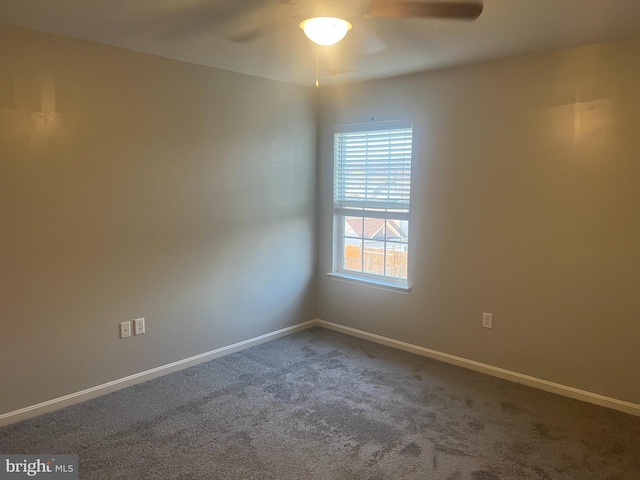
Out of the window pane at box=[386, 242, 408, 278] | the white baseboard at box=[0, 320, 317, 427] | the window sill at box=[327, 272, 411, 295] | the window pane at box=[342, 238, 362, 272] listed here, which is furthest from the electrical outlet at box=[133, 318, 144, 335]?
the window pane at box=[386, 242, 408, 278]

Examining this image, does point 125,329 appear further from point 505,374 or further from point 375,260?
point 505,374

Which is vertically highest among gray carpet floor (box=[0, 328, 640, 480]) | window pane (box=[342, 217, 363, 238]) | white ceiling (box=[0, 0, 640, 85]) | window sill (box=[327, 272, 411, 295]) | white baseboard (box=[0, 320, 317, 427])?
white ceiling (box=[0, 0, 640, 85])

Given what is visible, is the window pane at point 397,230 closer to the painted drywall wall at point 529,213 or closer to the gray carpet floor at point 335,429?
the painted drywall wall at point 529,213

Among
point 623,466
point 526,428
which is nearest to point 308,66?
point 526,428

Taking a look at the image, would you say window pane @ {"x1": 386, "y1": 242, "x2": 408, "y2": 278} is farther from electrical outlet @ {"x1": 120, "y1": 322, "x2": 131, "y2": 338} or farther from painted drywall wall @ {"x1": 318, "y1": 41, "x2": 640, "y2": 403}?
electrical outlet @ {"x1": 120, "y1": 322, "x2": 131, "y2": 338}

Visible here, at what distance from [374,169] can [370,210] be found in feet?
1.17

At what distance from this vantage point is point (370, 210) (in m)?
4.31

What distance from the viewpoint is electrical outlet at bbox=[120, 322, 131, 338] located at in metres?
3.35

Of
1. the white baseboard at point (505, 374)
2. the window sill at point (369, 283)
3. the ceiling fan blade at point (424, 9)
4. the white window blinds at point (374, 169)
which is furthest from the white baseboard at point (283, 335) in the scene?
the ceiling fan blade at point (424, 9)

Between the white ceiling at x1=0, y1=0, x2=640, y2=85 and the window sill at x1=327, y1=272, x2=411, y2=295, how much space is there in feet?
5.71

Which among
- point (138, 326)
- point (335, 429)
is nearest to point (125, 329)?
point (138, 326)

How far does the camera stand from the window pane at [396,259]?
4.13 metres

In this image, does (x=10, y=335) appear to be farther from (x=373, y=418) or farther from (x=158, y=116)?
(x=373, y=418)

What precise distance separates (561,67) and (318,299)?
278cm
